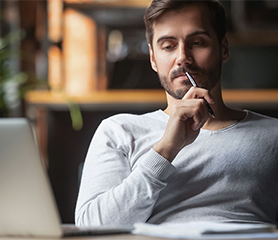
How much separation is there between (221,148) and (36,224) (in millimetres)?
649

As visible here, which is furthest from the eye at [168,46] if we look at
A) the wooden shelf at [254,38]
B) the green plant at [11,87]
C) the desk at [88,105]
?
the wooden shelf at [254,38]

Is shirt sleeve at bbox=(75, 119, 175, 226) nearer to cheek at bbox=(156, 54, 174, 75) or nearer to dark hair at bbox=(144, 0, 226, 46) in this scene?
cheek at bbox=(156, 54, 174, 75)

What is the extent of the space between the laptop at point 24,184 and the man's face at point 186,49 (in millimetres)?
708

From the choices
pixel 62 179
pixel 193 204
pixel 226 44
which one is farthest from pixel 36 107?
pixel 193 204

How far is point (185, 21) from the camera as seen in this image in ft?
4.05

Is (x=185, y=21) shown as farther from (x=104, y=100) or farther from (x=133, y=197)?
(x=104, y=100)

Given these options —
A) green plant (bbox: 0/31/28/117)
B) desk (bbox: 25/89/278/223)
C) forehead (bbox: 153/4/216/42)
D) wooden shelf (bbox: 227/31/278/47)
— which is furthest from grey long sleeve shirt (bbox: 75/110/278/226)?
wooden shelf (bbox: 227/31/278/47)

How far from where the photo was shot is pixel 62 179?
75.0 inches

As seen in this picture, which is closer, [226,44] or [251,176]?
[251,176]

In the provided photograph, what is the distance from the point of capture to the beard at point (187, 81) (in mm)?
1221

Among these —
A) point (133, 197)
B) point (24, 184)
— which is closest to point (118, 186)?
point (133, 197)

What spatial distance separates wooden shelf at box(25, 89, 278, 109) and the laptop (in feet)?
5.15

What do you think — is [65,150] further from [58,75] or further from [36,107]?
[58,75]

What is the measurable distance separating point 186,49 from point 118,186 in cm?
53
